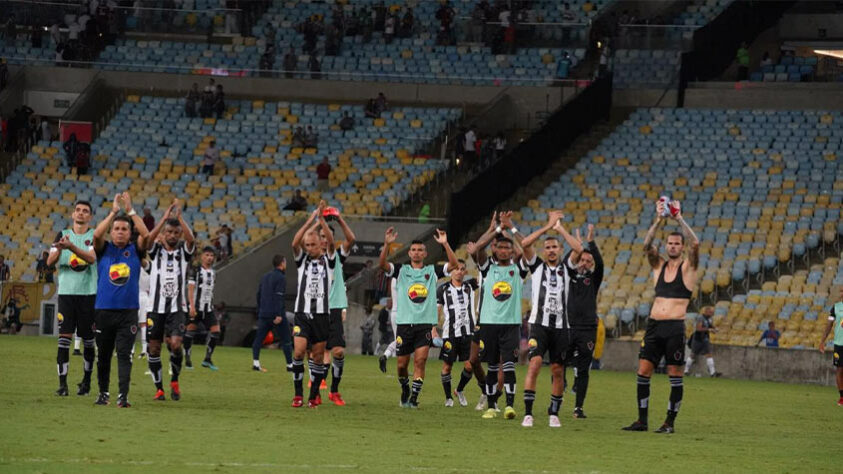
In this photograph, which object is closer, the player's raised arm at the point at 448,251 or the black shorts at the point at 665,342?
the black shorts at the point at 665,342

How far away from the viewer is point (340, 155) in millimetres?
45375

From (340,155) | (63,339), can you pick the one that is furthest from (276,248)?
(63,339)

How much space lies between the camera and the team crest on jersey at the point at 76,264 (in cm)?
1742

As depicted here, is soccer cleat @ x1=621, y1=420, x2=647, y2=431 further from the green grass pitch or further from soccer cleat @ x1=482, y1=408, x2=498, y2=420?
soccer cleat @ x1=482, y1=408, x2=498, y2=420

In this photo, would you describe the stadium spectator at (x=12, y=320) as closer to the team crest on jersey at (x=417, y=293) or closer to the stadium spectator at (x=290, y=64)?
the stadium spectator at (x=290, y=64)

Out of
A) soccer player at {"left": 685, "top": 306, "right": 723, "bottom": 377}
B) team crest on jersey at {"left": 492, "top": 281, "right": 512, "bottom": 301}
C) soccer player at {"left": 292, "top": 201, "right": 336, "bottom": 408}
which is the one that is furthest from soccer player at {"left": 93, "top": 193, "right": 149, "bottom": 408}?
soccer player at {"left": 685, "top": 306, "right": 723, "bottom": 377}

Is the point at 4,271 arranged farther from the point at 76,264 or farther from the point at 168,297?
the point at 76,264

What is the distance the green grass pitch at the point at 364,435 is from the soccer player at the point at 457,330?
0.48 metres

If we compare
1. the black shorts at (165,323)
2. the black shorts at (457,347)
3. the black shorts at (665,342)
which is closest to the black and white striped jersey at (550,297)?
the black shorts at (665,342)

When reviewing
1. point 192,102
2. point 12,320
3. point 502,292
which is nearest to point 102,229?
point 502,292

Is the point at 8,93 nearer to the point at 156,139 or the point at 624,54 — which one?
the point at 156,139

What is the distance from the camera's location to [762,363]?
31.8 metres

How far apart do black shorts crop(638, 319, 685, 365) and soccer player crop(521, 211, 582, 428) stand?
3.31 feet

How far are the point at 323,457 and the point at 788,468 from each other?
4.09m
